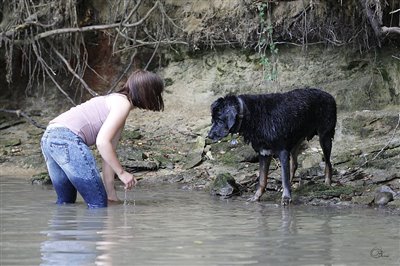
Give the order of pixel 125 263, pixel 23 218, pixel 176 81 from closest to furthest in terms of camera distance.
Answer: pixel 125 263 < pixel 23 218 < pixel 176 81

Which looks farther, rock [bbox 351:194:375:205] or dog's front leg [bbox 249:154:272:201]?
dog's front leg [bbox 249:154:272:201]

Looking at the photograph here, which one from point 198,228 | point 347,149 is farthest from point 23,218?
point 347,149

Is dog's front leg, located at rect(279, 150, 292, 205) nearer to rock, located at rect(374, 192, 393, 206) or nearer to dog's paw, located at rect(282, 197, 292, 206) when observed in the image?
dog's paw, located at rect(282, 197, 292, 206)

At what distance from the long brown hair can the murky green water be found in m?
1.04

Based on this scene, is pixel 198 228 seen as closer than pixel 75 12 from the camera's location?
Yes

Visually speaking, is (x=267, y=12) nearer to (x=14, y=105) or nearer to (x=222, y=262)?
(x=14, y=105)

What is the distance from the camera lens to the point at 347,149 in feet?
34.4

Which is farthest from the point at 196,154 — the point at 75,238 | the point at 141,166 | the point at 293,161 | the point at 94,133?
the point at 75,238

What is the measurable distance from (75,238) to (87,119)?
1883mm

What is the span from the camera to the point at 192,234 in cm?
564

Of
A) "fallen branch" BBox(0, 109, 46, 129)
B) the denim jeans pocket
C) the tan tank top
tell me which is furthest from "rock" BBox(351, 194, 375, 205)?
"fallen branch" BBox(0, 109, 46, 129)

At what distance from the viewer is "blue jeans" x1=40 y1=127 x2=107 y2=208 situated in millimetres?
6875

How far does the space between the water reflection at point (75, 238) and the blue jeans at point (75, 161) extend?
0.56 feet

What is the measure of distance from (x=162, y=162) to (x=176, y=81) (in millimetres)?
3091
